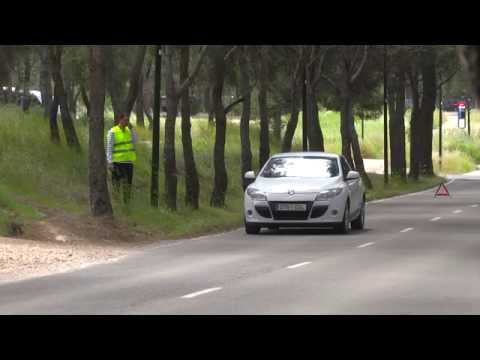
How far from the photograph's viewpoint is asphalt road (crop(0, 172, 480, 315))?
52.2ft

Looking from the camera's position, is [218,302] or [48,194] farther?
[48,194]

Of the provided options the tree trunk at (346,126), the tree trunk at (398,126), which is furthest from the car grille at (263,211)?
the tree trunk at (398,126)

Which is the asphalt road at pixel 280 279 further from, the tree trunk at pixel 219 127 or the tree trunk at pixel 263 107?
the tree trunk at pixel 263 107

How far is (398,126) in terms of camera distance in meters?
67.0

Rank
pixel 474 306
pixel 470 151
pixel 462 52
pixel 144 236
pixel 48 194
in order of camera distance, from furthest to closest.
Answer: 1. pixel 470 151
2. pixel 48 194
3. pixel 144 236
4. pixel 474 306
5. pixel 462 52

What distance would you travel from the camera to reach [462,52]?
8.47 metres

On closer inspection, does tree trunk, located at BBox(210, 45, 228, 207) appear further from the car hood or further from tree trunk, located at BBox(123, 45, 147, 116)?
the car hood

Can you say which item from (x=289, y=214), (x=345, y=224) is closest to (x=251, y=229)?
(x=289, y=214)

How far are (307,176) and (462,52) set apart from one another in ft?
73.4

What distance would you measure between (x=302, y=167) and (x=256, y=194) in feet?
5.31

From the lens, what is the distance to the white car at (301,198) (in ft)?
97.6

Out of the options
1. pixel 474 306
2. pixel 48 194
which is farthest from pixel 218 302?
pixel 48 194

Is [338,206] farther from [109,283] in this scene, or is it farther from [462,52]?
[462,52]

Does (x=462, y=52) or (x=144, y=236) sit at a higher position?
(x=462, y=52)
